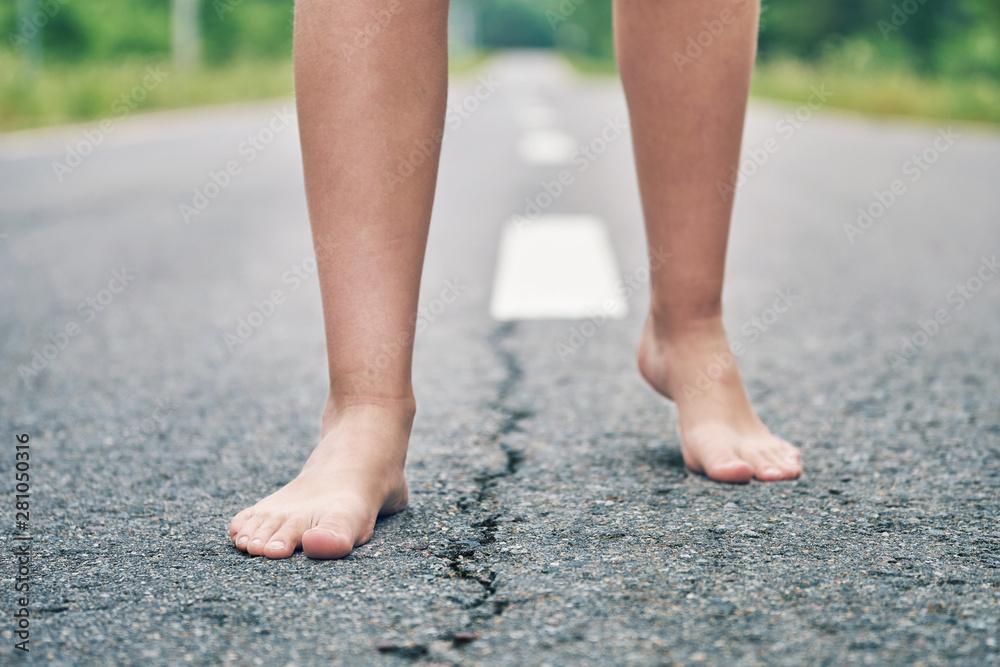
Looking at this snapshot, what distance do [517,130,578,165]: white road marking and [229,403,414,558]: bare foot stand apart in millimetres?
5370

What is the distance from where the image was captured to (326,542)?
1.05 m

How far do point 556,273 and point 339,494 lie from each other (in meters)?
1.82

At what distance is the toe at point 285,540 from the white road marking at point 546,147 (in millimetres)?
5521

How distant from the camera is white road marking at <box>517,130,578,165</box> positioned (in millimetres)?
6719

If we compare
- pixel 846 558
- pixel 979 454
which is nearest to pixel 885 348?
pixel 979 454

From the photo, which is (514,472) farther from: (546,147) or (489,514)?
(546,147)

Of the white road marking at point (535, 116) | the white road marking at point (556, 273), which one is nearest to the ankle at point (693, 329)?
the white road marking at point (556, 273)

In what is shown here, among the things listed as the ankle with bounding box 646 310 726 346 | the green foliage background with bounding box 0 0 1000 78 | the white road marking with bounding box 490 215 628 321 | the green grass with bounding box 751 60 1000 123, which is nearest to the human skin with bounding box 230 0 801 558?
the ankle with bounding box 646 310 726 346

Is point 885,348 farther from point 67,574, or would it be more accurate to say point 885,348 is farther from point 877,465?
point 67,574

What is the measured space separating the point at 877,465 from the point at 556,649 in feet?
2.22

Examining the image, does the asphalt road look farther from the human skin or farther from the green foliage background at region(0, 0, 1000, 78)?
the green foliage background at region(0, 0, 1000, 78)

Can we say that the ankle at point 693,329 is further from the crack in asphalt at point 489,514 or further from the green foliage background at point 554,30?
the green foliage background at point 554,30

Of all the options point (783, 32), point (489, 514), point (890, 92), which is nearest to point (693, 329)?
point (489, 514)

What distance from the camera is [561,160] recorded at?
21.8ft
